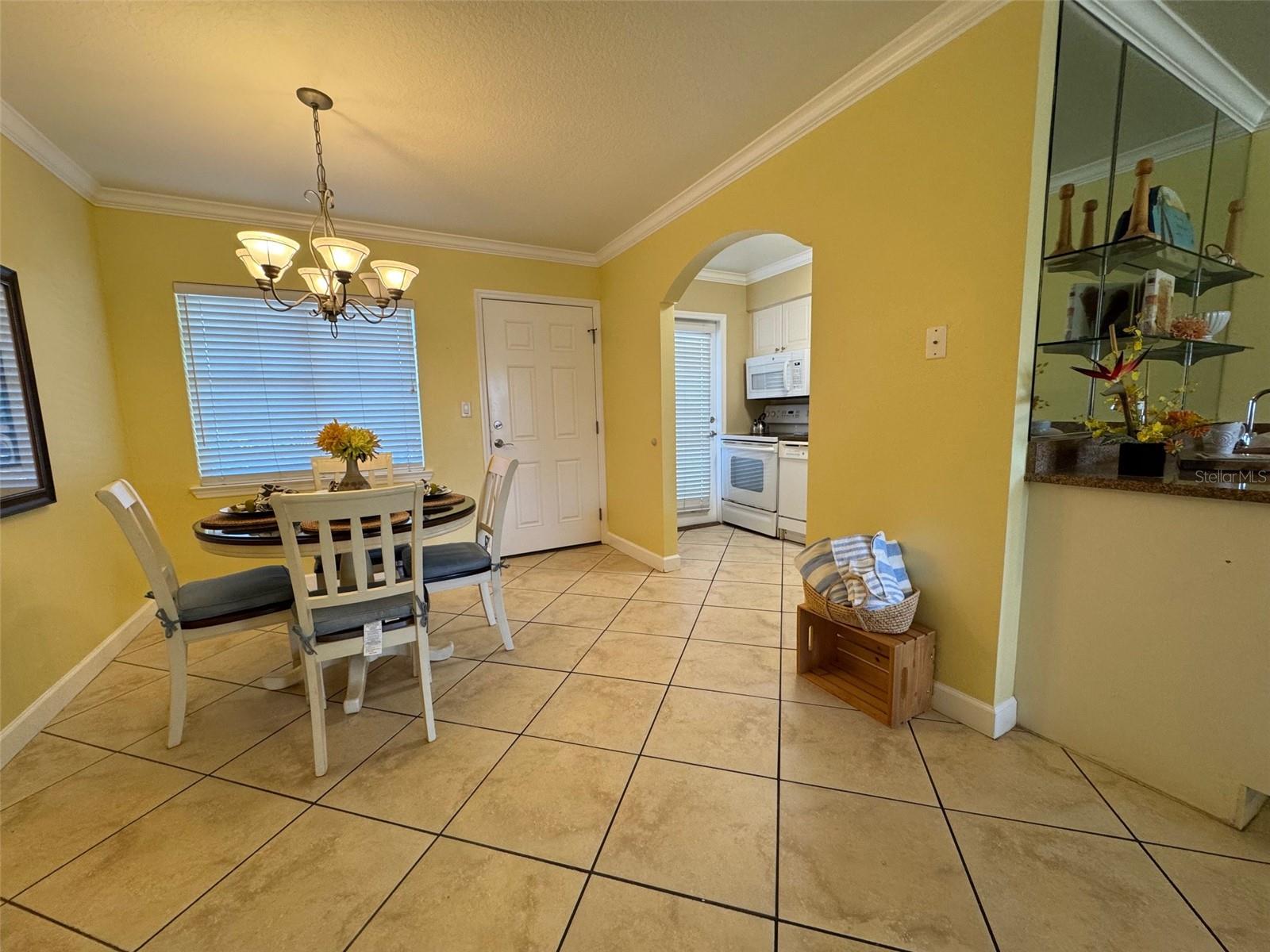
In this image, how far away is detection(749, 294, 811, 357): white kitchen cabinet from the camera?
4094 mm

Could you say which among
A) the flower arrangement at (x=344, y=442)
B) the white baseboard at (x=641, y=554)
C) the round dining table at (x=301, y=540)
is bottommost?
the white baseboard at (x=641, y=554)

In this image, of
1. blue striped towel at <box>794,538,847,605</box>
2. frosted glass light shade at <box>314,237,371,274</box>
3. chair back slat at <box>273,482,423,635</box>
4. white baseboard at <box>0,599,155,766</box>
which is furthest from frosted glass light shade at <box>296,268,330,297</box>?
blue striped towel at <box>794,538,847,605</box>

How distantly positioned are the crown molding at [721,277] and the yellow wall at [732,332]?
28 millimetres

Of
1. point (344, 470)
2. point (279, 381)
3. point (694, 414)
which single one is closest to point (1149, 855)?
point (344, 470)

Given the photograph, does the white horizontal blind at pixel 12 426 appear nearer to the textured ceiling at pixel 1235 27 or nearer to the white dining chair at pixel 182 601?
the white dining chair at pixel 182 601

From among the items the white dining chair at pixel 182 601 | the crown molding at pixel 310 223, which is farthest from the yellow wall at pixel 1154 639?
the crown molding at pixel 310 223

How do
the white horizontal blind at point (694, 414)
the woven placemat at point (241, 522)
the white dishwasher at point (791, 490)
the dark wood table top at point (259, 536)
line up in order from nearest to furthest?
the dark wood table top at point (259, 536), the woven placemat at point (241, 522), the white dishwasher at point (791, 490), the white horizontal blind at point (694, 414)

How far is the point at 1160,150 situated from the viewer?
1926 millimetres

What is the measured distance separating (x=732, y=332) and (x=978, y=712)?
375 cm

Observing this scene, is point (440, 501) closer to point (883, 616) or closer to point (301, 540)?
point (301, 540)

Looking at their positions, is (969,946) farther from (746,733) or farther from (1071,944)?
(746,733)

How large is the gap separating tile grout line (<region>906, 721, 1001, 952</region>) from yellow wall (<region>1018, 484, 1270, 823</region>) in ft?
1.40

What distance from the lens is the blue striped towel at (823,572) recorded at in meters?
1.83

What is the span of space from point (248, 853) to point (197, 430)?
8.74 ft
